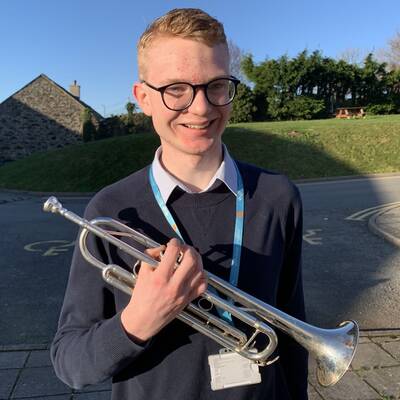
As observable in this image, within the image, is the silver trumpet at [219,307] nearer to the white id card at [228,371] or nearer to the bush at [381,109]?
the white id card at [228,371]

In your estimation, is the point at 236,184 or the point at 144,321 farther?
the point at 236,184

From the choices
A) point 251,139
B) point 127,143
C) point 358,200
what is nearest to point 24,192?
point 127,143

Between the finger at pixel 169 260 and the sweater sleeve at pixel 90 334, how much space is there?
268 millimetres

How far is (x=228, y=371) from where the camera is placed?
1.55 m

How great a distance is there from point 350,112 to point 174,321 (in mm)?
35879

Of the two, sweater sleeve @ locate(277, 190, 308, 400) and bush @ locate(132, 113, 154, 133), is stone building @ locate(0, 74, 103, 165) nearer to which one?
bush @ locate(132, 113, 154, 133)

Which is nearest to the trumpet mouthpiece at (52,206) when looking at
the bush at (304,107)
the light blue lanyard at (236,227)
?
the light blue lanyard at (236,227)

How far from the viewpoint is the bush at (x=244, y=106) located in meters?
31.2

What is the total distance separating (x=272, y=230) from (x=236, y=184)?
0.22m

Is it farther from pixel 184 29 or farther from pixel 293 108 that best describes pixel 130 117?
pixel 184 29

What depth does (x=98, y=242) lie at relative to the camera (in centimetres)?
159

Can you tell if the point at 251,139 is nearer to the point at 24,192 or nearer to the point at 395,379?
the point at 24,192

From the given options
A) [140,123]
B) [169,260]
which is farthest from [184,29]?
[140,123]

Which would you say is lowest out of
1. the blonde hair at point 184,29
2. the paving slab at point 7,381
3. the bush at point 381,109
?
the paving slab at point 7,381
